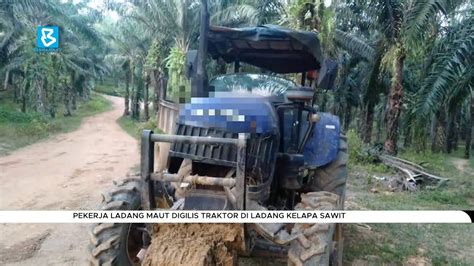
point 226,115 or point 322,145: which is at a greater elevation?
point 226,115

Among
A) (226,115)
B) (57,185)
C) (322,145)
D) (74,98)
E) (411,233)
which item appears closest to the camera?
(226,115)

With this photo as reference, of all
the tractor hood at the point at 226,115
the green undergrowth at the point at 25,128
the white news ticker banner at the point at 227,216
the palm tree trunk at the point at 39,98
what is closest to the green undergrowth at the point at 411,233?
the white news ticker banner at the point at 227,216

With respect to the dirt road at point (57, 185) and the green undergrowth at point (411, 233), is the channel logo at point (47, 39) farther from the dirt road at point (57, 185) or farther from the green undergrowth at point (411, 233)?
the green undergrowth at point (411, 233)

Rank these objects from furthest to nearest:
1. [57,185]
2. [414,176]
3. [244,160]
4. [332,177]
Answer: [414,176] < [57,185] < [332,177] < [244,160]

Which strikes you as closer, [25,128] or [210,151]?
[210,151]

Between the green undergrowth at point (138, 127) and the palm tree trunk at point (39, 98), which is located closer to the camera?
the green undergrowth at point (138, 127)

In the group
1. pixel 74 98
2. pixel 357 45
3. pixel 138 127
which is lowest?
pixel 138 127

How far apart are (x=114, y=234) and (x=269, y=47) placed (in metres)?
2.54

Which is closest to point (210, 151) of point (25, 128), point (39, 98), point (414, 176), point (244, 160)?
point (244, 160)

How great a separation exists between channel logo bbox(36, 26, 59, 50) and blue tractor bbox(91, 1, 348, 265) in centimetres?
113

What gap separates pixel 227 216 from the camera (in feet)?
9.36

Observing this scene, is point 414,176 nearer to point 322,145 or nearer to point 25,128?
point 322,145

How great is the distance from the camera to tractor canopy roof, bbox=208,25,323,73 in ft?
13.8

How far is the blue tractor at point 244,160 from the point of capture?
2930mm
